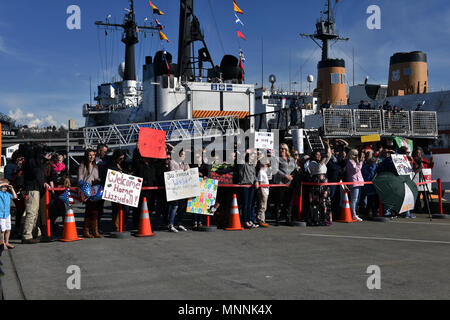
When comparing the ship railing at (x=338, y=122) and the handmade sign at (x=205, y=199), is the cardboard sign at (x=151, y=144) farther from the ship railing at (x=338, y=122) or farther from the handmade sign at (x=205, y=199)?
the ship railing at (x=338, y=122)

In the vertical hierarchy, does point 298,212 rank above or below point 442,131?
below

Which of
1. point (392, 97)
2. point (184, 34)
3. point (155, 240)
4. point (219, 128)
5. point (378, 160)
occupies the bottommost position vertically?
point (155, 240)

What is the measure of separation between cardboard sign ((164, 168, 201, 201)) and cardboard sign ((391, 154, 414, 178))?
5.22 metres

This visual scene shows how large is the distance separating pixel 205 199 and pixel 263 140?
2.71 meters

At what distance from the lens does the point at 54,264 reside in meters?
6.71

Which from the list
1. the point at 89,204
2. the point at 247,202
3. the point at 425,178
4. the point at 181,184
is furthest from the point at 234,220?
the point at 425,178

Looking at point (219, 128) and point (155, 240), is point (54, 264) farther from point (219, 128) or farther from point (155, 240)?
point (219, 128)

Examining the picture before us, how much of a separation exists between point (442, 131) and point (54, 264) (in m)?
26.2

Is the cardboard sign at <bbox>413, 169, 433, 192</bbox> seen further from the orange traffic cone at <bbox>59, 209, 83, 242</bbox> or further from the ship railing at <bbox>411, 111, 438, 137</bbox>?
the orange traffic cone at <bbox>59, 209, 83, 242</bbox>

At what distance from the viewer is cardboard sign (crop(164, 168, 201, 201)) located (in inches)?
384

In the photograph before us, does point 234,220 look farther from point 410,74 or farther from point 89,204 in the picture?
point 410,74

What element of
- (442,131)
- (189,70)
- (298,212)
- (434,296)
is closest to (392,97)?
(442,131)

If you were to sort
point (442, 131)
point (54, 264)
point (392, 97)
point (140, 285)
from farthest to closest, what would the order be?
point (392, 97), point (442, 131), point (54, 264), point (140, 285)

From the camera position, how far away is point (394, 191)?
37.6 ft
